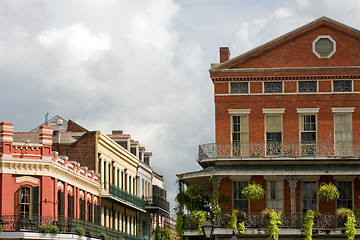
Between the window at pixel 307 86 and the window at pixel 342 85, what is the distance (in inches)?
39.0

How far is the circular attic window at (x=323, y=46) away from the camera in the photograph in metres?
43.5

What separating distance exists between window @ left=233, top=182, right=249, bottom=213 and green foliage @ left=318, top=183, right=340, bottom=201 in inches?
147

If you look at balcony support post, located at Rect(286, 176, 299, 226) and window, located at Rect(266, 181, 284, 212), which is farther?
window, located at Rect(266, 181, 284, 212)

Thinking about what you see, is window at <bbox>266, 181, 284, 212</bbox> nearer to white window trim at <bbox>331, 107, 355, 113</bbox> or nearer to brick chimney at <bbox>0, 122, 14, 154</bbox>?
white window trim at <bbox>331, 107, 355, 113</bbox>

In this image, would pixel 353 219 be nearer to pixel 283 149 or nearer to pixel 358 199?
pixel 358 199

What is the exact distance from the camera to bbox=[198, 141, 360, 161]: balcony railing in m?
42.0

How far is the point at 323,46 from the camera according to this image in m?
43.6

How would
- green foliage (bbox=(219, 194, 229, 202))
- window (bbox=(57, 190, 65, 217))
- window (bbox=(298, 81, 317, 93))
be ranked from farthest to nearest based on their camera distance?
1. window (bbox=(57, 190, 65, 217))
2. window (bbox=(298, 81, 317, 93))
3. green foliage (bbox=(219, 194, 229, 202))

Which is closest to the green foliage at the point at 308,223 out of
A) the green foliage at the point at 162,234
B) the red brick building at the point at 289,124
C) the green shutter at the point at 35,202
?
the red brick building at the point at 289,124

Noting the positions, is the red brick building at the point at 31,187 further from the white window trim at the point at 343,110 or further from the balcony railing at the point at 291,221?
the white window trim at the point at 343,110

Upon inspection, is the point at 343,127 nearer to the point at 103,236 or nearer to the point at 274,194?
the point at 274,194

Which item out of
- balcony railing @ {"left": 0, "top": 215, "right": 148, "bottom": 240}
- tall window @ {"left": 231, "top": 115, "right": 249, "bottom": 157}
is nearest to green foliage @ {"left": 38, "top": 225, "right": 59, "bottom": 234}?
balcony railing @ {"left": 0, "top": 215, "right": 148, "bottom": 240}

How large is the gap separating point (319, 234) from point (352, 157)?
13.2 ft

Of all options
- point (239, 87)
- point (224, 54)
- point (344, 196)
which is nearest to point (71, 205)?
point (239, 87)
